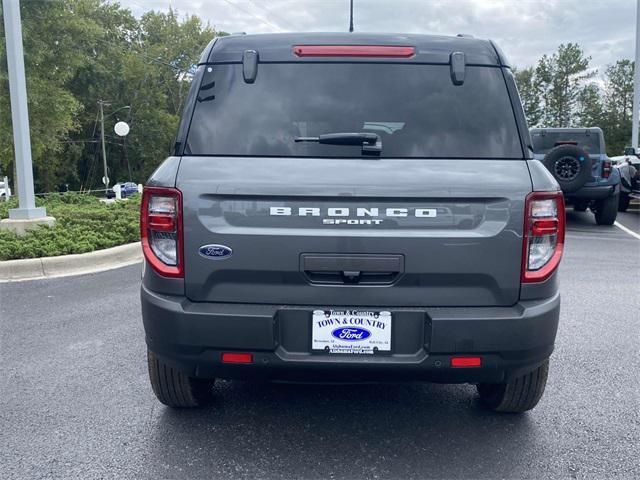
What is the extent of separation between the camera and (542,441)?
10.5 ft

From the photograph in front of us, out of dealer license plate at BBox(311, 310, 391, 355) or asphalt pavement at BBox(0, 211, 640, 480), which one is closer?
dealer license plate at BBox(311, 310, 391, 355)

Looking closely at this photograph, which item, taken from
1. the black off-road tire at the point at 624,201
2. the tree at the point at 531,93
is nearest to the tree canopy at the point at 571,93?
the tree at the point at 531,93

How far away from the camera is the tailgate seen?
9.02 ft

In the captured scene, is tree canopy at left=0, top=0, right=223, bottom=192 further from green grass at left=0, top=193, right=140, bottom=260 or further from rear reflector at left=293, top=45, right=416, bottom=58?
rear reflector at left=293, top=45, right=416, bottom=58

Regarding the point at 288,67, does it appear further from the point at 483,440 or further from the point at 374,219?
the point at 483,440

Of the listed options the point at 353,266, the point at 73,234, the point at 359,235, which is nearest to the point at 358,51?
the point at 359,235

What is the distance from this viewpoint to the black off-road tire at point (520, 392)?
10.7 feet

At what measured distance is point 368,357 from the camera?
9.14ft

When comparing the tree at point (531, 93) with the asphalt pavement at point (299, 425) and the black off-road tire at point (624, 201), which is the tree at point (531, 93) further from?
the asphalt pavement at point (299, 425)

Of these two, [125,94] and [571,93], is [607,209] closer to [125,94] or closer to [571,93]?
[125,94]

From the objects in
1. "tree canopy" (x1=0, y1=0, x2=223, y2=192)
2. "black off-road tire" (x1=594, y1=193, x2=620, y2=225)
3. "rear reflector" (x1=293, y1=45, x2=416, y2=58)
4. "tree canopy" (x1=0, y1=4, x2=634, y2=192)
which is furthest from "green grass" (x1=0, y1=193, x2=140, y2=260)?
"tree canopy" (x1=0, y1=0, x2=223, y2=192)

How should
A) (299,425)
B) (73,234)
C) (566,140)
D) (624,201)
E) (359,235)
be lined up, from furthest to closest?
(624,201) → (566,140) → (73,234) → (299,425) → (359,235)

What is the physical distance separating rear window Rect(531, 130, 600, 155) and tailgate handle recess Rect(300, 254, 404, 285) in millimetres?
11942

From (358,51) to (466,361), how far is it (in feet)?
4.98
